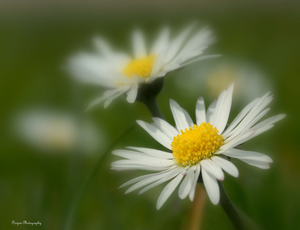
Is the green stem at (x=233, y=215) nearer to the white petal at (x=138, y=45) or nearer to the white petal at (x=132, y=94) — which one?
the white petal at (x=132, y=94)

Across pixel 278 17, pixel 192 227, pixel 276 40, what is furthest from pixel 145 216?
pixel 278 17

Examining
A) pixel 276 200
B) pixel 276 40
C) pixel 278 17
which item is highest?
pixel 278 17

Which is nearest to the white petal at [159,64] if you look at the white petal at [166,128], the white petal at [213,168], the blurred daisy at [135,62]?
the blurred daisy at [135,62]

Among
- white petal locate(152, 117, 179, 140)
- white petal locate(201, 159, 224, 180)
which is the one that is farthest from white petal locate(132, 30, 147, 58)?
white petal locate(201, 159, 224, 180)

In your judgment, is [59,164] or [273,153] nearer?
[273,153]

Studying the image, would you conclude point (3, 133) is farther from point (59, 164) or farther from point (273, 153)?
point (273, 153)

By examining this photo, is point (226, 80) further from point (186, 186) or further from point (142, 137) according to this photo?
point (186, 186)

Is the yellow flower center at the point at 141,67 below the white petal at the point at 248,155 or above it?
above
